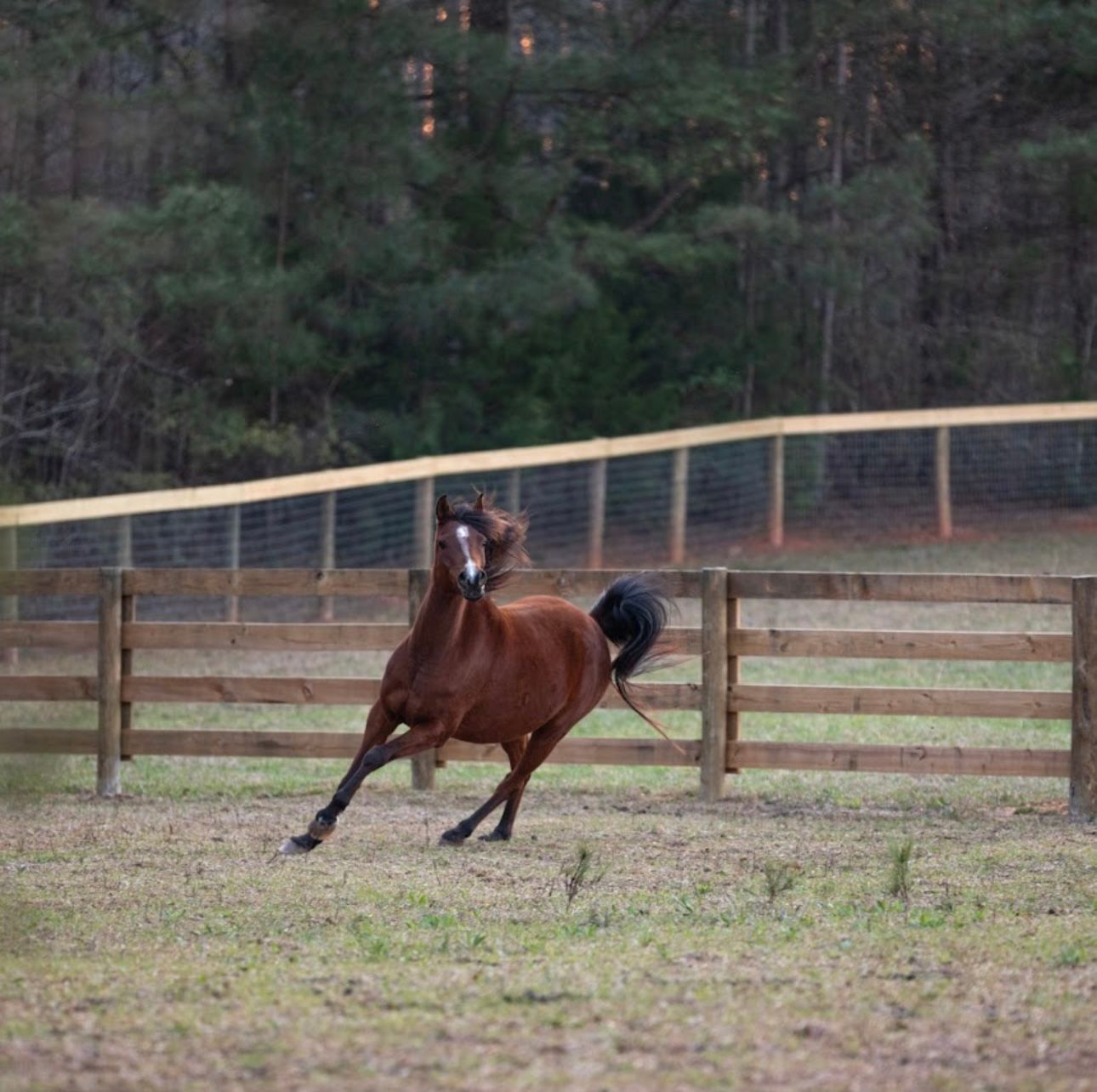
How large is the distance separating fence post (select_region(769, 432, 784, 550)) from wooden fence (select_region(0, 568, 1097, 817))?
34.4 feet

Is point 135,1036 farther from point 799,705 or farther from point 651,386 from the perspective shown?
point 651,386

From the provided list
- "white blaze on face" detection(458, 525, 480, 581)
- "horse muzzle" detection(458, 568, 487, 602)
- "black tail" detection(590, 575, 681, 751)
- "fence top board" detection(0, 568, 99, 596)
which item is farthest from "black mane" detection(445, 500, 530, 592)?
"fence top board" detection(0, 568, 99, 596)

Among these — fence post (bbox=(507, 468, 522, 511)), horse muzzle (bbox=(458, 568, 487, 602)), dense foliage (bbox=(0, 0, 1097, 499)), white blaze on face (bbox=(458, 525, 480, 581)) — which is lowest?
horse muzzle (bbox=(458, 568, 487, 602))

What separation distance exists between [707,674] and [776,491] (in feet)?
36.0

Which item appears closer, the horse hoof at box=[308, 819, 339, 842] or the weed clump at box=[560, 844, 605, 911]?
the weed clump at box=[560, 844, 605, 911]

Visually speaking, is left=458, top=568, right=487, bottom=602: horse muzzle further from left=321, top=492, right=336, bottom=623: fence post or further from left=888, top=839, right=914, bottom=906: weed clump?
left=321, top=492, right=336, bottom=623: fence post

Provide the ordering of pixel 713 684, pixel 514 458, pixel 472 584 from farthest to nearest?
1. pixel 514 458
2. pixel 713 684
3. pixel 472 584

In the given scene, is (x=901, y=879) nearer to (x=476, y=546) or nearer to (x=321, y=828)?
(x=476, y=546)

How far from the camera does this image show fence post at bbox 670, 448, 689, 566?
19203 mm

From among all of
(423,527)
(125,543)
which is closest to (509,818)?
(125,543)

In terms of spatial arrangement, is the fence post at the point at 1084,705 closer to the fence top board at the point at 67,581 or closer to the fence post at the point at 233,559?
the fence top board at the point at 67,581

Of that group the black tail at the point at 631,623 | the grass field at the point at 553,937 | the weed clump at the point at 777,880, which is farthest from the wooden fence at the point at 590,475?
the weed clump at the point at 777,880

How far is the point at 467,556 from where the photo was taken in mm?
7320

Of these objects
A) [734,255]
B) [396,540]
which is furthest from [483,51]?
[396,540]
